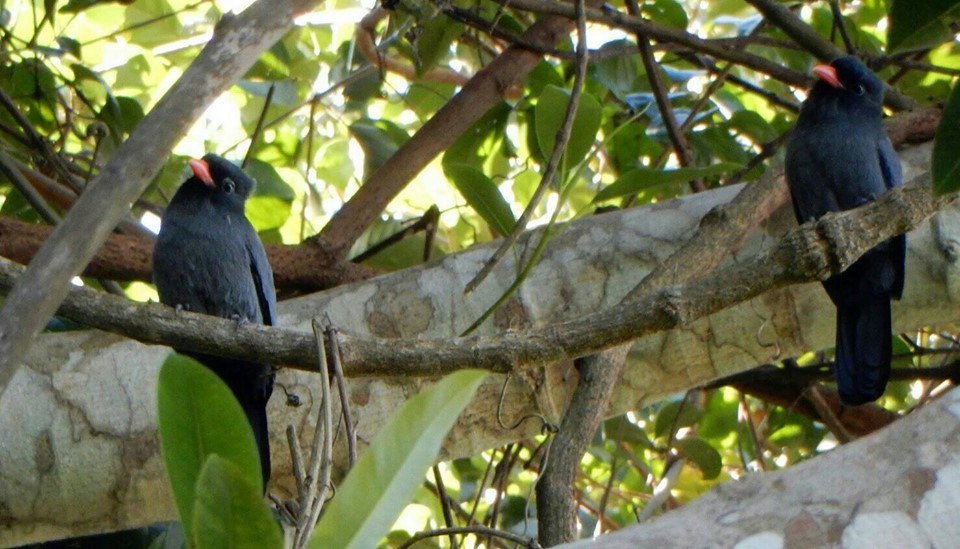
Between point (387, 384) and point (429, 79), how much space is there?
2.35 meters

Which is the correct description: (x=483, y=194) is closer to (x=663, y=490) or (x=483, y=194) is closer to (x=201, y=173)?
(x=201, y=173)

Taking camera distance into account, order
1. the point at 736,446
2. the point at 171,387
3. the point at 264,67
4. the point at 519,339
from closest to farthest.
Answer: the point at 171,387 < the point at 519,339 < the point at 264,67 < the point at 736,446

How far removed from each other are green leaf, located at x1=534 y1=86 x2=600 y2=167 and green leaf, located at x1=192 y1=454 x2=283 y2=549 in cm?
171

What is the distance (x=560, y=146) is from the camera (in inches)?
96.3

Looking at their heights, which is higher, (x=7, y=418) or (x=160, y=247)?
(x=160, y=247)

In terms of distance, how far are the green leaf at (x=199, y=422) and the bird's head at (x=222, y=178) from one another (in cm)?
220

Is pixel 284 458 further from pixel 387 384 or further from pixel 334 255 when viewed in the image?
pixel 334 255

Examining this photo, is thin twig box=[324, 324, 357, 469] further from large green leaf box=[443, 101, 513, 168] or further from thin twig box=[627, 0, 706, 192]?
large green leaf box=[443, 101, 513, 168]

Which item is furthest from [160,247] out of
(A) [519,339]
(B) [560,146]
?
(A) [519,339]

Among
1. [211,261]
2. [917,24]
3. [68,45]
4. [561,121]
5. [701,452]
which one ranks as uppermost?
[68,45]

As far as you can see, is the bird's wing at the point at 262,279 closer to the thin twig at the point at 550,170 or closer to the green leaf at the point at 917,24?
the thin twig at the point at 550,170

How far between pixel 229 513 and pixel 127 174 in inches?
21.7

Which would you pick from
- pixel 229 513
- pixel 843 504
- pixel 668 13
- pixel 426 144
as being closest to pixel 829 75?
pixel 668 13

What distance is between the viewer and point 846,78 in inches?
140
